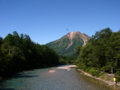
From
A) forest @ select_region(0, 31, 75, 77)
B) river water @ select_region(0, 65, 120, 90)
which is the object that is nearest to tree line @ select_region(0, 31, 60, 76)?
forest @ select_region(0, 31, 75, 77)

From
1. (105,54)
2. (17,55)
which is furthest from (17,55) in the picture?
(105,54)

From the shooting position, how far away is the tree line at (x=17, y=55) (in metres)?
50.5

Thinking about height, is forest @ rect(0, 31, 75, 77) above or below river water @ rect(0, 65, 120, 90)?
above

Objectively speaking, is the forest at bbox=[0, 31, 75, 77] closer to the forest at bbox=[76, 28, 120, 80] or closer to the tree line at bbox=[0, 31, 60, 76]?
the tree line at bbox=[0, 31, 60, 76]

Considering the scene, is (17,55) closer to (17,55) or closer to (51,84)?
(17,55)

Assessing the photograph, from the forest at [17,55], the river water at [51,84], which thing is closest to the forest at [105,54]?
the river water at [51,84]

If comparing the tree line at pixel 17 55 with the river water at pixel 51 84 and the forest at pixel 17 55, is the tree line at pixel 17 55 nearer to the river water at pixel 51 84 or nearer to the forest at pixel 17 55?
the forest at pixel 17 55

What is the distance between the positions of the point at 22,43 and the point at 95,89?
71.7m

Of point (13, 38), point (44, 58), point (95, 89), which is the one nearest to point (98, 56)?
point (95, 89)

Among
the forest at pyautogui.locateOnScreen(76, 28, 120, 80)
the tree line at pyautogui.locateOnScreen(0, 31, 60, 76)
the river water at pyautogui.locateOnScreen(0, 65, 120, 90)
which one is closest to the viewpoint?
the river water at pyautogui.locateOnScreen(0, 65, 120, 90)

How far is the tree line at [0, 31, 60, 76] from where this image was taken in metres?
50.5

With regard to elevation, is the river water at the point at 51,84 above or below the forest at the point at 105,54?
below

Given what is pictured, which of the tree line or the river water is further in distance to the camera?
the tree line

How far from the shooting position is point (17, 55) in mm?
72125
